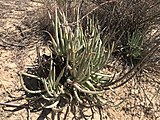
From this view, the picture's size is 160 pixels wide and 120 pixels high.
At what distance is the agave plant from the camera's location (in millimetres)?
3541

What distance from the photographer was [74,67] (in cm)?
358

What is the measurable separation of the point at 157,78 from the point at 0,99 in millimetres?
1988

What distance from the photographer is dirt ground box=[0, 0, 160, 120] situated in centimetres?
357

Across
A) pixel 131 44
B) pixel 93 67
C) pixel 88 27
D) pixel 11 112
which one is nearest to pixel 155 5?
pixel 131 44

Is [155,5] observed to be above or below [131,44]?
above

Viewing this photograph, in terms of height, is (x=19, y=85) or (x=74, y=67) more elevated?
(x=74, y=67)

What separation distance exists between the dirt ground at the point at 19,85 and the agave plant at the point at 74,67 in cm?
19

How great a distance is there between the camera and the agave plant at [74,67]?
354cm

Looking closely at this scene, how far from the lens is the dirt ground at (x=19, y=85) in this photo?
3572 millimetres

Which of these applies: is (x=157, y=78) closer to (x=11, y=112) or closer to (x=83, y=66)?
(x=83, y=66)

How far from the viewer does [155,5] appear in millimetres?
4496

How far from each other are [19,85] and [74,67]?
1.92 ft

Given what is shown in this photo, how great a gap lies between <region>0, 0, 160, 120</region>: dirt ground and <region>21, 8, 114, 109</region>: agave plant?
0.19 metres

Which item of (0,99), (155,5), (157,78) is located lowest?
(157,78)
